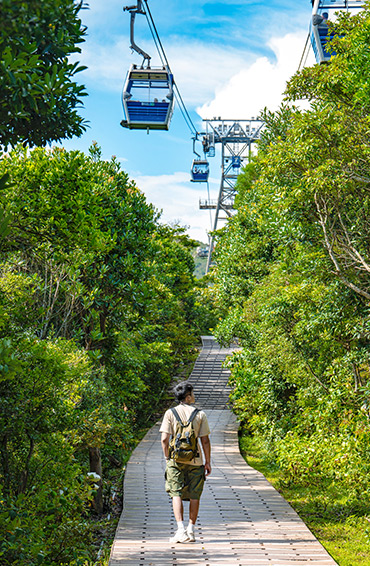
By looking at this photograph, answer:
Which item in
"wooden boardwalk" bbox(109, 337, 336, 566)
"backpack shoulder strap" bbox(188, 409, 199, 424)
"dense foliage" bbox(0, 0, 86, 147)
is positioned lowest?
"wooden boardwalk" bbox(109, 337, 336, 566)

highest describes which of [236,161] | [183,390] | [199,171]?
[236,161]

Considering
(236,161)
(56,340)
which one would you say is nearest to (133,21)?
(56,340)

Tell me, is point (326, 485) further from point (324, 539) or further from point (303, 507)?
point (324, 539)

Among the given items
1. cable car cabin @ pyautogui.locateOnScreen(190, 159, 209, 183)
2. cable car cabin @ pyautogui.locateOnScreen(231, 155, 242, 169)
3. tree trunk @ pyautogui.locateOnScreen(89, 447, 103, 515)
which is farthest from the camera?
cable car cabin @ pyautogui.locateOnScreen(231, 155, 242, 169)

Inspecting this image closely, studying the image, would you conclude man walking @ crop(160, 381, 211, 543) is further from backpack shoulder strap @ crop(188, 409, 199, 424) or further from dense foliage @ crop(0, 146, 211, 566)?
dense foliage @ crop(0, 146, 211, 566)

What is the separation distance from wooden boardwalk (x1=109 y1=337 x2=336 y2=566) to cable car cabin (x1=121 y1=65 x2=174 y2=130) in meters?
9.89

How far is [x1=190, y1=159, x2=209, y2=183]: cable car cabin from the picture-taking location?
1468 inches

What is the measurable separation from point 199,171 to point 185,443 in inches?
1297

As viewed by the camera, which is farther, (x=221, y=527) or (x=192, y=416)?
(x=221, y=527)

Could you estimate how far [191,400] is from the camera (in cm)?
598

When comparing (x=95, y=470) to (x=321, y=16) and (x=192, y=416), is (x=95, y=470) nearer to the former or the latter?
(x=192, y=416)

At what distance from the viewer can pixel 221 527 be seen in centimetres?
702

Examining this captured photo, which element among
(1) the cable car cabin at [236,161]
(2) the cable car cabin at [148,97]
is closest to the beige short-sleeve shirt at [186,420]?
(2) the cable car cabin at [148,97]

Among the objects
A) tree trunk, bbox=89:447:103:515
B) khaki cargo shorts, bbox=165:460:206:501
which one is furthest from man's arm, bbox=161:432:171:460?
tree trunk, bbox=89:447:103:515
